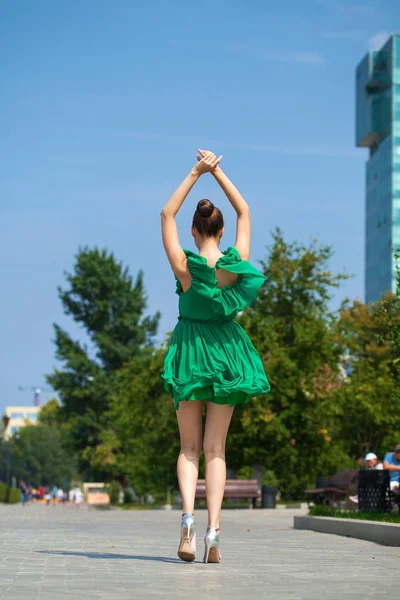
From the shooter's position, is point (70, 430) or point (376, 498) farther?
point (70, 430)

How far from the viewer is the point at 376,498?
13.7 meters

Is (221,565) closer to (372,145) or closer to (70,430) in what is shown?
(70,430)

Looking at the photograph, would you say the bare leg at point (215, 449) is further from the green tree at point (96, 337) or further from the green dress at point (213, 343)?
the green tree at point (96, 337)

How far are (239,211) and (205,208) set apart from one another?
12.0 inches

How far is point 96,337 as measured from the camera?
7362 centimetres

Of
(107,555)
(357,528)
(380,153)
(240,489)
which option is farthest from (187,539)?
(380,153)

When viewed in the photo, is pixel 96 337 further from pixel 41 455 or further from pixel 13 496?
pixel 41 455

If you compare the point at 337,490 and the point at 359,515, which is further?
the point at 337,490

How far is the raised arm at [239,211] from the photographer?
8391mm

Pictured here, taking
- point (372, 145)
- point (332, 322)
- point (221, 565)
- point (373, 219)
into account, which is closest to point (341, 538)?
point (221, 565)

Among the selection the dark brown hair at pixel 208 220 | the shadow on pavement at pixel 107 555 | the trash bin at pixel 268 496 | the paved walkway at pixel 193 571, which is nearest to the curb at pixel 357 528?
the paved walkway at pixel 193 571

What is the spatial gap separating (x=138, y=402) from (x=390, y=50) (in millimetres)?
91330

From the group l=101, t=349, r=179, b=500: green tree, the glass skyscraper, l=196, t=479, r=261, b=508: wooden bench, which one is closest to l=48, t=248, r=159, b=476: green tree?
l=101, t=349, r=179, b=500: green tree

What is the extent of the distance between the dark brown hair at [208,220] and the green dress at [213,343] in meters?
0.18
